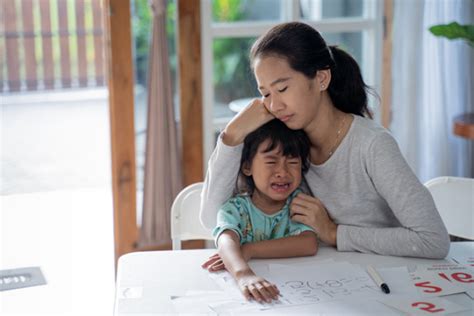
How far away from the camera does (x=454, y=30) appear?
9.60ft

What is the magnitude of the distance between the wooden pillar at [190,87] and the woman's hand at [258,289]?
164 cm

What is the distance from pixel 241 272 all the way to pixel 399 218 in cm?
40

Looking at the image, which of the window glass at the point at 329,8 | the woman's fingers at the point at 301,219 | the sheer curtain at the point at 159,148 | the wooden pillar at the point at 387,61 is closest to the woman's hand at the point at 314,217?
the woman's fingers at the point at 301,219

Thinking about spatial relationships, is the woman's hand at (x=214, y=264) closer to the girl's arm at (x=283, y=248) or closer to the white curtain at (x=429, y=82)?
the girl's arm at (x=283, y=248)

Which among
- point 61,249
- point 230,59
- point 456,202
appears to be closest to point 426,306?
point 456,202

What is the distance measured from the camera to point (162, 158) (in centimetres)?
307

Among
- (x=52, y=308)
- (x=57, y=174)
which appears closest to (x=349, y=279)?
(x=52, y=308)

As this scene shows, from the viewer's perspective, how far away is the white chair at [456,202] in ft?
6.70

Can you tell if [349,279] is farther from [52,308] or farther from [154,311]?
[52,308]

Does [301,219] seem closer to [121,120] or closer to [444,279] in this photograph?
[444,279]

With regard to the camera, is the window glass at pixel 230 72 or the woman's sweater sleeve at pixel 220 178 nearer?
the woman's sweater sleeve at pixel 220 178

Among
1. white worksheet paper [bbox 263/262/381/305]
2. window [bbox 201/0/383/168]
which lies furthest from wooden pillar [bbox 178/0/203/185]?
white worksheet paper [bbox 263/262/381/305]

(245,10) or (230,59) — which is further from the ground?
(245,10)

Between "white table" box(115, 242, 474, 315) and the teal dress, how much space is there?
9 cm
